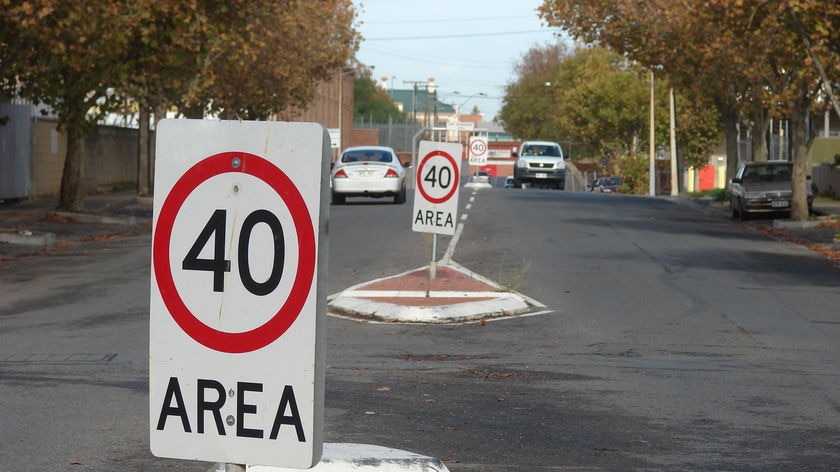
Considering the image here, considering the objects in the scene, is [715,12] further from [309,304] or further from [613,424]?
[309,304]

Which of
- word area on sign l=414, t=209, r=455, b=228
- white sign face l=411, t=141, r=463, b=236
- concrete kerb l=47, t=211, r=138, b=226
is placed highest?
white sign face l=411, t=141, r=463, b=236

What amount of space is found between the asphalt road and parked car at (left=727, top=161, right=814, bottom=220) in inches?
397

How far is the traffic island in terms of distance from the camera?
14664 mm

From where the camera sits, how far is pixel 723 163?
8881 centimetres

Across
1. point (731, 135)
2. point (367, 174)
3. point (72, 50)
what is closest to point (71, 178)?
point (367, 174)

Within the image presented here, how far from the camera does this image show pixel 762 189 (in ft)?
110

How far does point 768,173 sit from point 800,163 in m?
3.41

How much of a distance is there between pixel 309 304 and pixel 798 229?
27.7 meters

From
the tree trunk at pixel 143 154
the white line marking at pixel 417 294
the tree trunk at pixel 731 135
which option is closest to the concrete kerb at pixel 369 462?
the white line marking at pixel 417 294

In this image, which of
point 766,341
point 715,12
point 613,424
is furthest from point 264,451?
point 715,12

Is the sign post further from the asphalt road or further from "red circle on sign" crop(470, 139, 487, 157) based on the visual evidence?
"red circle on sign" crop(470, 139, 487, 157)

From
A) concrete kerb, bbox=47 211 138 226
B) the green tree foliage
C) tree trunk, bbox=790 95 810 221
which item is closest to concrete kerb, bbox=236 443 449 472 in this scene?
concrete kerb, bbox=47 211 138 226

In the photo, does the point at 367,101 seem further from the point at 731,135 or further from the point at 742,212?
the point at 742,212

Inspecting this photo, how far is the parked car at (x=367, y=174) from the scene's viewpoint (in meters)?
34.8
